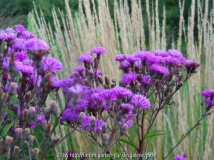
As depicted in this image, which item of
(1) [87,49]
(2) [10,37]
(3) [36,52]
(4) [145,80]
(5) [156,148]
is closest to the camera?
(3) [36,52]

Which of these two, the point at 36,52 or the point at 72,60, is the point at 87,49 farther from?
the point at 36,52

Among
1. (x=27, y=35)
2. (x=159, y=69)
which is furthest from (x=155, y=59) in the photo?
(x=27, y=35)

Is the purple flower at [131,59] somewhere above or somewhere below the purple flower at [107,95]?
above

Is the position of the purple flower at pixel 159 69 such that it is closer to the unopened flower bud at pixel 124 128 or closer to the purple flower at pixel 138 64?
the purple flower at pixel 138 64

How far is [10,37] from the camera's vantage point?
3.49 feet

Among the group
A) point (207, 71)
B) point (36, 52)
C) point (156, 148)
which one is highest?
point (36, 52)

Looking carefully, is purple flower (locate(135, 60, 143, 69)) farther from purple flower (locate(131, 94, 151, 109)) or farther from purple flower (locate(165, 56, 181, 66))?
purple flower (locate(131, 94, 151, 109))

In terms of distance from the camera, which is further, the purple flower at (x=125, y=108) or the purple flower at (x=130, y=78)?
the purple flower at (x=130, y=78)

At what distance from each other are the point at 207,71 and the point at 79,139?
41.2 inches

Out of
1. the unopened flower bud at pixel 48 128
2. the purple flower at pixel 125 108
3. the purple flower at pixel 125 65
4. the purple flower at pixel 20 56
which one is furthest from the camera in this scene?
the purple flower at pixel 125 65

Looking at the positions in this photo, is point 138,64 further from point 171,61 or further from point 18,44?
point 18,44

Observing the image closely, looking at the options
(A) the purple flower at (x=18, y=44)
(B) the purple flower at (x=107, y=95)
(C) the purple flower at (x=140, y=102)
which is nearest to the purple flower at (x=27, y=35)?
(A) the purple flower at (x=18, y=44)

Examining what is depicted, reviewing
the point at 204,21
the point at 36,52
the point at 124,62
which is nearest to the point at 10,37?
the point at 36,52

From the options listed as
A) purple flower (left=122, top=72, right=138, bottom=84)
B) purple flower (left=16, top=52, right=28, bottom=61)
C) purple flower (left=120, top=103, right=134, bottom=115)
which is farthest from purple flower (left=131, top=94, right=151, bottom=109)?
purple flower (left=16, top=52, right=28, bottom=61)
